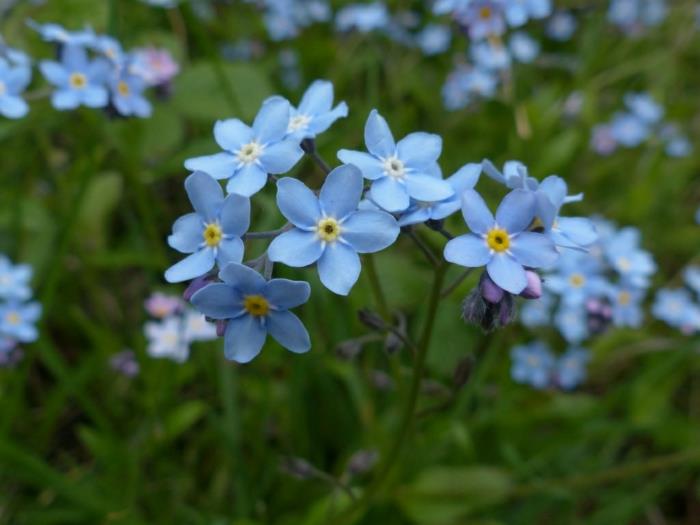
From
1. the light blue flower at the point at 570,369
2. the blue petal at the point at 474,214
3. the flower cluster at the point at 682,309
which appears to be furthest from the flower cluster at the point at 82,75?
the flower cluster at the point at 682,309

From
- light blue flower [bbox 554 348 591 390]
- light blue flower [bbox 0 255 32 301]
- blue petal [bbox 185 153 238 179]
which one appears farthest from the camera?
light blue flower [bbox 554 348 591 390]

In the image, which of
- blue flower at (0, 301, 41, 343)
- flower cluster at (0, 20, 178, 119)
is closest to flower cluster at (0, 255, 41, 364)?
blue flower at (0, 301, 41, 343)

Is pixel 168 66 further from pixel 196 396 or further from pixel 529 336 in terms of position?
pixel 529 336

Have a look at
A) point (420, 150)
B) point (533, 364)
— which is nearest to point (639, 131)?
point (533, 364)

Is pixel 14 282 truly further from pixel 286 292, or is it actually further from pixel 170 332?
pixel 286 292

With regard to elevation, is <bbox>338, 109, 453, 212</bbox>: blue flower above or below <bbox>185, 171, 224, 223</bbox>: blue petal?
above

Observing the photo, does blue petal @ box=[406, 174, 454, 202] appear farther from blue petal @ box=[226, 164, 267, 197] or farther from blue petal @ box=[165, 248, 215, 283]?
blue petal @ box=[165, 248, 215, 283]
